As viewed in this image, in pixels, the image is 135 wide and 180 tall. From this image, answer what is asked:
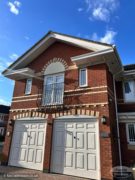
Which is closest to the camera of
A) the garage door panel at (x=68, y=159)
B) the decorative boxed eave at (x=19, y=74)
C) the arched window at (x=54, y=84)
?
the garage door panel at (x=68, y=159)

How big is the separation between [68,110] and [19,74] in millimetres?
4439

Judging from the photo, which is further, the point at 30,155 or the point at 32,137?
the point at 32,137

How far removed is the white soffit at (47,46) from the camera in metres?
8.74

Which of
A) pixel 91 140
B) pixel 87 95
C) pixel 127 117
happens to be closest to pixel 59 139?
pixel 91 140

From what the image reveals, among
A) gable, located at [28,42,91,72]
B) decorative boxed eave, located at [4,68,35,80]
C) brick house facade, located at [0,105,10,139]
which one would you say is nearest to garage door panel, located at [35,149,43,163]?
decorative boxed eave, located at [4,68,35,80]

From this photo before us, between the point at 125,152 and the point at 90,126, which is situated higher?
the point at 90,126

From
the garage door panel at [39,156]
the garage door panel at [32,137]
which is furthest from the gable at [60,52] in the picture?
the garage door panel at [39,156]

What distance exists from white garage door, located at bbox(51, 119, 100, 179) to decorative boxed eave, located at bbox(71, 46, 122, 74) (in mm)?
3120

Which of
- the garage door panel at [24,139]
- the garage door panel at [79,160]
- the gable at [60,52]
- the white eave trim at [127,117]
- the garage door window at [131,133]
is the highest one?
the gable at [60,52]

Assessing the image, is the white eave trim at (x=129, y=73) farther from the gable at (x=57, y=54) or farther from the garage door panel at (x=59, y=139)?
the garage door panel at (x=59, y=139)

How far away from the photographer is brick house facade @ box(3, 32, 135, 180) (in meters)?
7.40

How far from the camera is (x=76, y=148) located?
7656 millimetres

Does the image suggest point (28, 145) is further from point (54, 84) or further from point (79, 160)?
point (54, 84)

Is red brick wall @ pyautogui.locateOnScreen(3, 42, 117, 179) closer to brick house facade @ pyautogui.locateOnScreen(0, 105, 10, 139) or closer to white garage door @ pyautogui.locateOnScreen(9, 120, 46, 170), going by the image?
white garage door @ pyautogui.locateOnScreen(9, 120, 46, 170)
